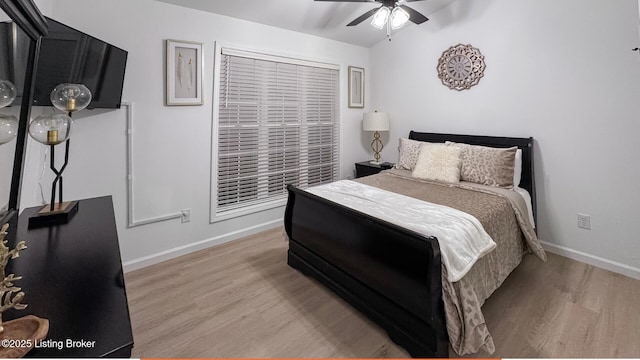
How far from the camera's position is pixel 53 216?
4.95 feet

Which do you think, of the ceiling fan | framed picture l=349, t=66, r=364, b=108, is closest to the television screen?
the ceiling fan

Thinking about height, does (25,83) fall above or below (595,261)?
above

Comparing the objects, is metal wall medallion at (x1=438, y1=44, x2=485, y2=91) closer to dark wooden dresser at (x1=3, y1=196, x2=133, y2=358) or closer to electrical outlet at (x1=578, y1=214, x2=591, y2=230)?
electrical outlet at (x1=578, y1=214, x2=591, y2=230)

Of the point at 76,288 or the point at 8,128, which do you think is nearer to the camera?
the point at 76,288

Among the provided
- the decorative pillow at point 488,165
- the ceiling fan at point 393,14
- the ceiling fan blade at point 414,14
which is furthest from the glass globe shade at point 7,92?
the decorative pillow at point 488,165

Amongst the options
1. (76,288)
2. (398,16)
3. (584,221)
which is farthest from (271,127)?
(584,221)

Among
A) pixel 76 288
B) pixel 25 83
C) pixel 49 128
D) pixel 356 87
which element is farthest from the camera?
pixel 356 87

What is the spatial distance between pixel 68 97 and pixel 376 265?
81.8 inches

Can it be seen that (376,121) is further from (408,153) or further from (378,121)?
(408,153)

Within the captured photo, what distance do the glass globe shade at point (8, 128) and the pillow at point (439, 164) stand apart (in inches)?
120

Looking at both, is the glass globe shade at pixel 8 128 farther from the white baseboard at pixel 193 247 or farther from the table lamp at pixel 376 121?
the table lamp at pixel 376 121

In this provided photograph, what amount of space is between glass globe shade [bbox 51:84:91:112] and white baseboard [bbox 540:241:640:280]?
13.6 ft

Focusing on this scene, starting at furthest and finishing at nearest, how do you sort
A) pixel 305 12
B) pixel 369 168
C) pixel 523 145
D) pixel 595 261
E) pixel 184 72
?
pixel 369 168 < pixel 305 12 < pixel 523 145 < pixel 184 72 < pixel 595 261

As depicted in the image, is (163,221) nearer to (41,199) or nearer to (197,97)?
(41,199)
